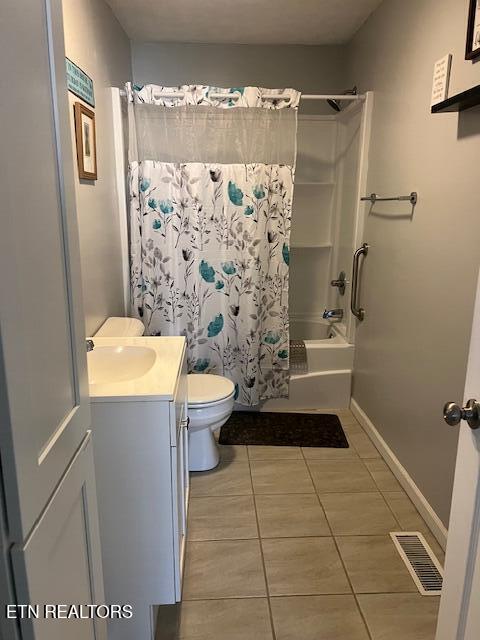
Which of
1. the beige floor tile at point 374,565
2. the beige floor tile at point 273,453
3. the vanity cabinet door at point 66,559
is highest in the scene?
the vanity cabinet door at point 66,559

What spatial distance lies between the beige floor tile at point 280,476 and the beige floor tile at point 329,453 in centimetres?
10

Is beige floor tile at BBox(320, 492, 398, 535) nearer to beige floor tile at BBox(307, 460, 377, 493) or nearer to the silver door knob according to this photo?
beige floor tile at BBox(307, 460, 377, 493)

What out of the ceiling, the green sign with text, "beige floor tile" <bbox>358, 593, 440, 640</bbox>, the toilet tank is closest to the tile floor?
"beige floor tile" <bbox>358, 593, 440, 640</bbox>

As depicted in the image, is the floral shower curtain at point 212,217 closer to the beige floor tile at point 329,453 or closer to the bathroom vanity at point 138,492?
the beige floor tile at point 329,453

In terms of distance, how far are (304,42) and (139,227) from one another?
1.83m

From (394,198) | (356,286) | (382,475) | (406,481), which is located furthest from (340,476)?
(394,198)

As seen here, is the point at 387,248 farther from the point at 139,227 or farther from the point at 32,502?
the point at 32,502

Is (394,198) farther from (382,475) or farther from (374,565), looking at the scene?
(374,565)

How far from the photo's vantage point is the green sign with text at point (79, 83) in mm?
1906

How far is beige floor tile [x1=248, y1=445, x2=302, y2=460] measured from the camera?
272 cm

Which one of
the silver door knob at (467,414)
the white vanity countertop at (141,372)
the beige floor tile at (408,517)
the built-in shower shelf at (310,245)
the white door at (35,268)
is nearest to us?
the white door at (35,268)

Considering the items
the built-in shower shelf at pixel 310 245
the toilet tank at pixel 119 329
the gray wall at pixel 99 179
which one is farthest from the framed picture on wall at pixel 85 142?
the built-in shower shelf at pixel 310 245

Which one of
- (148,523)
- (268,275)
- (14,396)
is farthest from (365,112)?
(14,396)

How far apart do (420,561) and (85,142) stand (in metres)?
2.25
